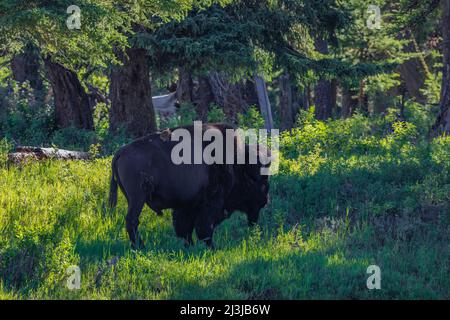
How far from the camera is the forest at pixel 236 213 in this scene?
8.45 meters

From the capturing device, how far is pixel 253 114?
63.6 ft

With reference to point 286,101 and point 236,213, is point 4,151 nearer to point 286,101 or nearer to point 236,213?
point 236,213

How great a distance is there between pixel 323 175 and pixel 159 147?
424 cm

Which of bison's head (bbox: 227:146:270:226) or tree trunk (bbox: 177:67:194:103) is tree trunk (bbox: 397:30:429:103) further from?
bison's head (bbox: 227:146:270:226)

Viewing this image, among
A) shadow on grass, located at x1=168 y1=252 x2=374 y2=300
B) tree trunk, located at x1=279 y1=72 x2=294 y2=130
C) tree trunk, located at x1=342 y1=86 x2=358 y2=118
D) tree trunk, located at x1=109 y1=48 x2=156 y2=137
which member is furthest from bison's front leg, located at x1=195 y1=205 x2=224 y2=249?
tree trunk, located at x1=342 y1=86 x2=358 y2=118

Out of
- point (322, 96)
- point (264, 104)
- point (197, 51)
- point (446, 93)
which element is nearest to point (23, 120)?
point (197, 51)

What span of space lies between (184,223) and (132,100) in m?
7.76

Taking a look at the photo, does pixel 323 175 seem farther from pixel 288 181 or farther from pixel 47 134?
pixel 47 134

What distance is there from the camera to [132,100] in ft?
58.3

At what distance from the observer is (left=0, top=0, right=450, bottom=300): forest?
333 inches

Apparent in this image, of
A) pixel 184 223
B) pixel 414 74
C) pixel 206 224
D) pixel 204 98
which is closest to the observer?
pixel 206 224
